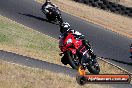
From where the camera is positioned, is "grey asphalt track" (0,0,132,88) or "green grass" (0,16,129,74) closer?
"green grass" (0,16,129,74)

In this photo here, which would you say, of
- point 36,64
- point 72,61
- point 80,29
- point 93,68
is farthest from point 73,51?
point 80,29

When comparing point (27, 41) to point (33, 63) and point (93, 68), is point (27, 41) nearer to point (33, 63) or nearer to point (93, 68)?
point (33, 63)

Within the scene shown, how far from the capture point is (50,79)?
14352 millimetres

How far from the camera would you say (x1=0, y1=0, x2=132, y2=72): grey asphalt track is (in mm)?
24859

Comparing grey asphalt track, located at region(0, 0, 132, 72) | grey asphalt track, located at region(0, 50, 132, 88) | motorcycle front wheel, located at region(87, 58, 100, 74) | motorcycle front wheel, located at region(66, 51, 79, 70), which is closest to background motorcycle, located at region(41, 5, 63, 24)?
grey asphalt track, located at region(0, 0, 132, 72)

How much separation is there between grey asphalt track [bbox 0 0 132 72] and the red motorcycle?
6532 mm

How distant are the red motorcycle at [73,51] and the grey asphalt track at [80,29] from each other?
653 centimetres

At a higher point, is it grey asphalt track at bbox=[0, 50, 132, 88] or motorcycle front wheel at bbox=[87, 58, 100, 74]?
motorcycle front wheel at bbox=[87, 58, 100, 74]

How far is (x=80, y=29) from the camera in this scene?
29.5 meters

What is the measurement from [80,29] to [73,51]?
13.8m

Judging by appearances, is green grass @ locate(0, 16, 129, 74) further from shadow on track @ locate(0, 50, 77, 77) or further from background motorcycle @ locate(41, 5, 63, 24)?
background motorcycle @ locate(41, 5, 63, 24)

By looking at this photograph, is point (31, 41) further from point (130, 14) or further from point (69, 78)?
point (130, 14)

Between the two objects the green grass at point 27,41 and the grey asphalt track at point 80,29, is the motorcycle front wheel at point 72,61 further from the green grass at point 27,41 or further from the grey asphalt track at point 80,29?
the grey asphalt track at point 80,29

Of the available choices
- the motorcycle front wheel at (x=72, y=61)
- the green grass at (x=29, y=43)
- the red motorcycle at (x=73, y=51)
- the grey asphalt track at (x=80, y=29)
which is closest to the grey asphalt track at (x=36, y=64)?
the motorcycle front wheel at (x=72, y=61)
